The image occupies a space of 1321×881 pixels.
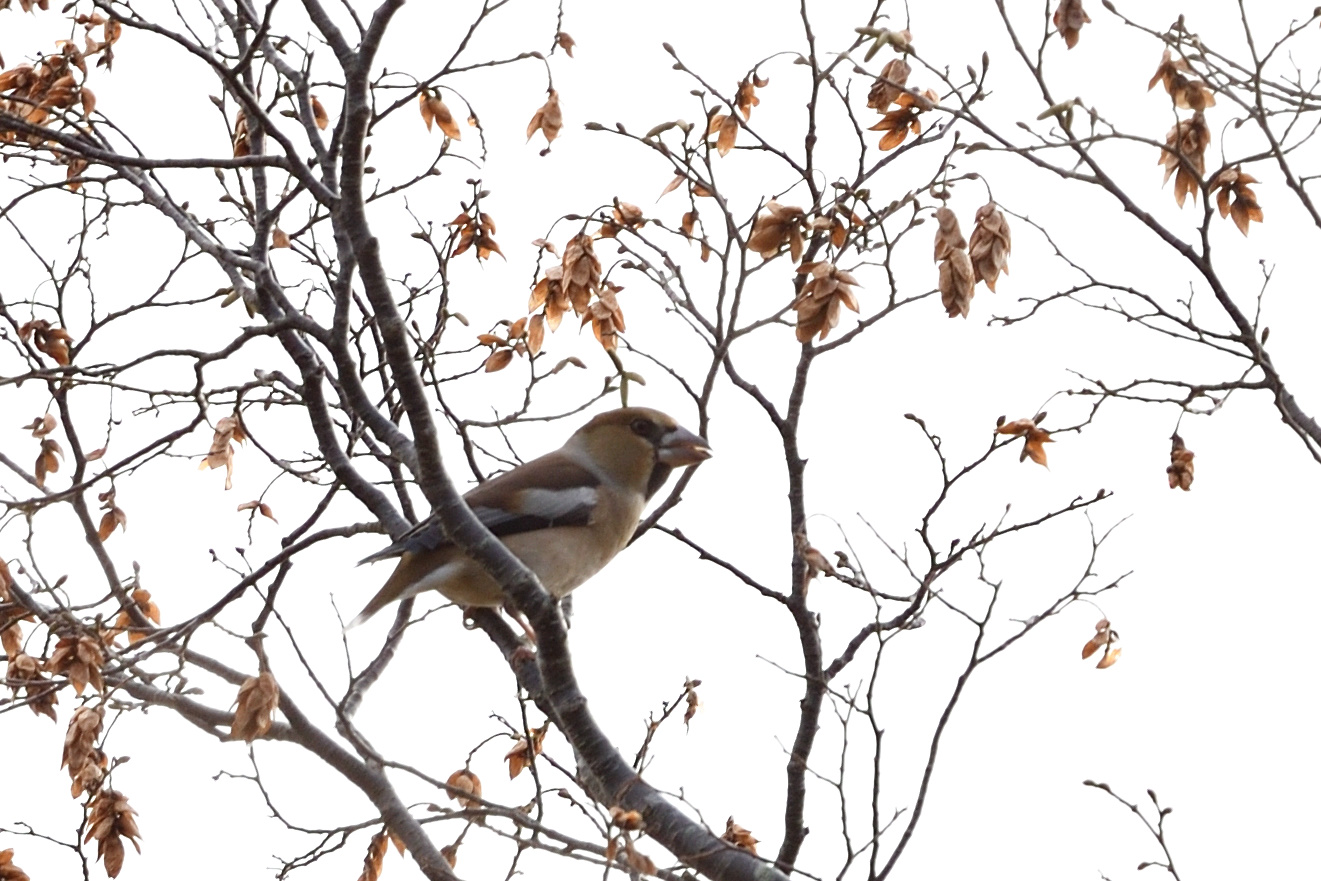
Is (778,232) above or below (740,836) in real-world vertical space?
above

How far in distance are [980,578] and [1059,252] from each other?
3.40 feet

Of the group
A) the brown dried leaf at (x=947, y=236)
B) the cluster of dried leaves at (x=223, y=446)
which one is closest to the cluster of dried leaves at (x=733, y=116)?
the brown dried leaf at (x=947, y=236)

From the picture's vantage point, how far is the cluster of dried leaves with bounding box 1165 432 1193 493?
15.5 ft

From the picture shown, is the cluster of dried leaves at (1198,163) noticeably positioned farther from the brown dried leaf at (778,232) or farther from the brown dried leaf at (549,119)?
the brown dried leaf at (549,119)

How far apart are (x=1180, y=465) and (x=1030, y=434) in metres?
0.60

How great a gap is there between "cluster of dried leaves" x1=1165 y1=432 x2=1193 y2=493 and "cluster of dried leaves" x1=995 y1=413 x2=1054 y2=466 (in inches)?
19.9

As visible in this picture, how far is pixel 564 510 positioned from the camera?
19.1ft

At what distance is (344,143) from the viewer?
344 centimetres

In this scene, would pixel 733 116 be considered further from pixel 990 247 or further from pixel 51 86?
pixel 51 86

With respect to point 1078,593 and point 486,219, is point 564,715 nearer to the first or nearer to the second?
point 1078,593

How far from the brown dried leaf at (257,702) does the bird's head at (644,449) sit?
2633 millimetres

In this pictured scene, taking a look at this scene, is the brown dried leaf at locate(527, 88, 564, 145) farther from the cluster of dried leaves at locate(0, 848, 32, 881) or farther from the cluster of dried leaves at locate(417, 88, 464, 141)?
the cluster of dried leaves at locate(0, 848, 32, 881)

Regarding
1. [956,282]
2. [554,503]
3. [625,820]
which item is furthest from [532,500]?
[625,820]

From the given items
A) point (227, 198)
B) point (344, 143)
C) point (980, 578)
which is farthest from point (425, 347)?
point (980, 578)
